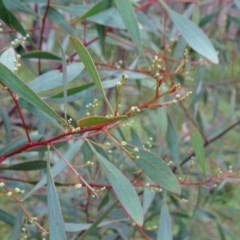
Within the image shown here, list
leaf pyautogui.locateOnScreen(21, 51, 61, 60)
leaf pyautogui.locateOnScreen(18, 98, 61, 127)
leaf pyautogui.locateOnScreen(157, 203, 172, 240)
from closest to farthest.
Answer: leaf pyautogui.locateOnScreen(18, 98, 61, 127) → leaf pyautogui.locateOnScreen(157, 203, 172, 240) → leaf pyautogui.locateOnScreen(21, 51, 61, 60)

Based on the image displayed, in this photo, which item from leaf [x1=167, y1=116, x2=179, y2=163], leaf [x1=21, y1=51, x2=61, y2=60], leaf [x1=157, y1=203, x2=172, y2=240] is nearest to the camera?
leaf [x1=157, y1=203, x2=172, y2=240]

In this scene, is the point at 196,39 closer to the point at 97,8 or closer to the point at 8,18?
the point at 97,8

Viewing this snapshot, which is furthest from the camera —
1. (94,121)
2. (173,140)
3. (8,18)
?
(173,140)

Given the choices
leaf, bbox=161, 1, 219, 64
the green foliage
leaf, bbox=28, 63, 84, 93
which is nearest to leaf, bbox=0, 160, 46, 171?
the green foliage

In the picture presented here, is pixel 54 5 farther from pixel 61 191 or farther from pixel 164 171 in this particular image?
pixel 61 191

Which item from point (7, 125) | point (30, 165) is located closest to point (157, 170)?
point (30, 165)

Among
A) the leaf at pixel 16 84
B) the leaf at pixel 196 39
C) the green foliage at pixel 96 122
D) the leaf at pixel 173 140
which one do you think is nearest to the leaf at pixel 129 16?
the green foliage at pixel 96 122

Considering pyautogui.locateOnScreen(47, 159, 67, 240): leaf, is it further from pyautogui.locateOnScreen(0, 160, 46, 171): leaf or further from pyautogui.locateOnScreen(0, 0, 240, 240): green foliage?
pyautogui.locateOnScreen(0, 160, 46, 171): leaf
